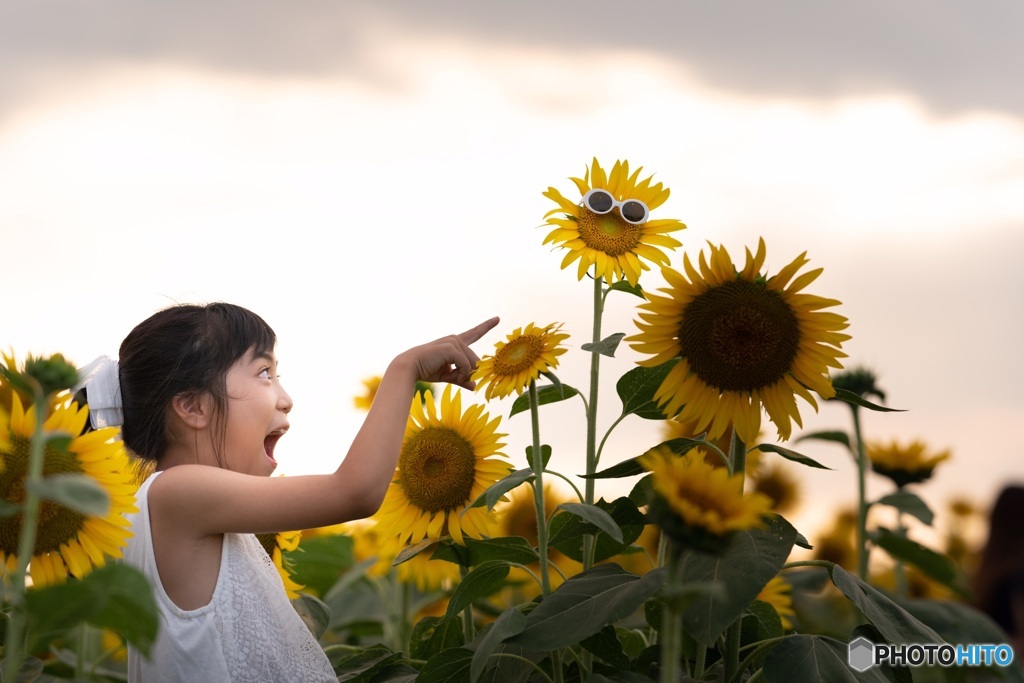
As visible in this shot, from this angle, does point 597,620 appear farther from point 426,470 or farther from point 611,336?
point 426,470

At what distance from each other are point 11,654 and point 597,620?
0.66m

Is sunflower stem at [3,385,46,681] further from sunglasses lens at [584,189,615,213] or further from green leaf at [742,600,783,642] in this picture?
green leaf at [742,600,783,642]

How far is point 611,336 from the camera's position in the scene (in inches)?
66.6

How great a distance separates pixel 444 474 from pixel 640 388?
1.26ft

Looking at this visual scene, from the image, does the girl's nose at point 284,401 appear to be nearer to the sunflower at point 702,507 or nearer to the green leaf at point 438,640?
the green leaf at point 438,640

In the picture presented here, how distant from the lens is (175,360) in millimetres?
2080

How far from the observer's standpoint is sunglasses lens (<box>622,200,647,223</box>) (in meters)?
1.83

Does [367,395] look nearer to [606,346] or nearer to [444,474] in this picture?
[444,474]

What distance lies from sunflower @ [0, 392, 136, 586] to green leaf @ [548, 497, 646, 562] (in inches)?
24.7

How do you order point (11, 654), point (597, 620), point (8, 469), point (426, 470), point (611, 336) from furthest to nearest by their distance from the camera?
point (426, 470)
point (611, 336)
point (8, 469)
point (597, 620)
point (11, 654)

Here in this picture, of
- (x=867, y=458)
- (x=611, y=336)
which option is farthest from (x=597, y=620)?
(x=867, y=458)

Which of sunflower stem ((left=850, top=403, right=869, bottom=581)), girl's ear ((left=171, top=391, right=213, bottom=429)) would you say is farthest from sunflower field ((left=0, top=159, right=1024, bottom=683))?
sunflower stem ((left=850, top=403, right=869, bottom=581))

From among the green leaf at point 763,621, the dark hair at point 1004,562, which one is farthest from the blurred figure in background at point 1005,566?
the green leaf at point 763,621

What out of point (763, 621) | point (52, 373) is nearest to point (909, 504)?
point (763, 621)
